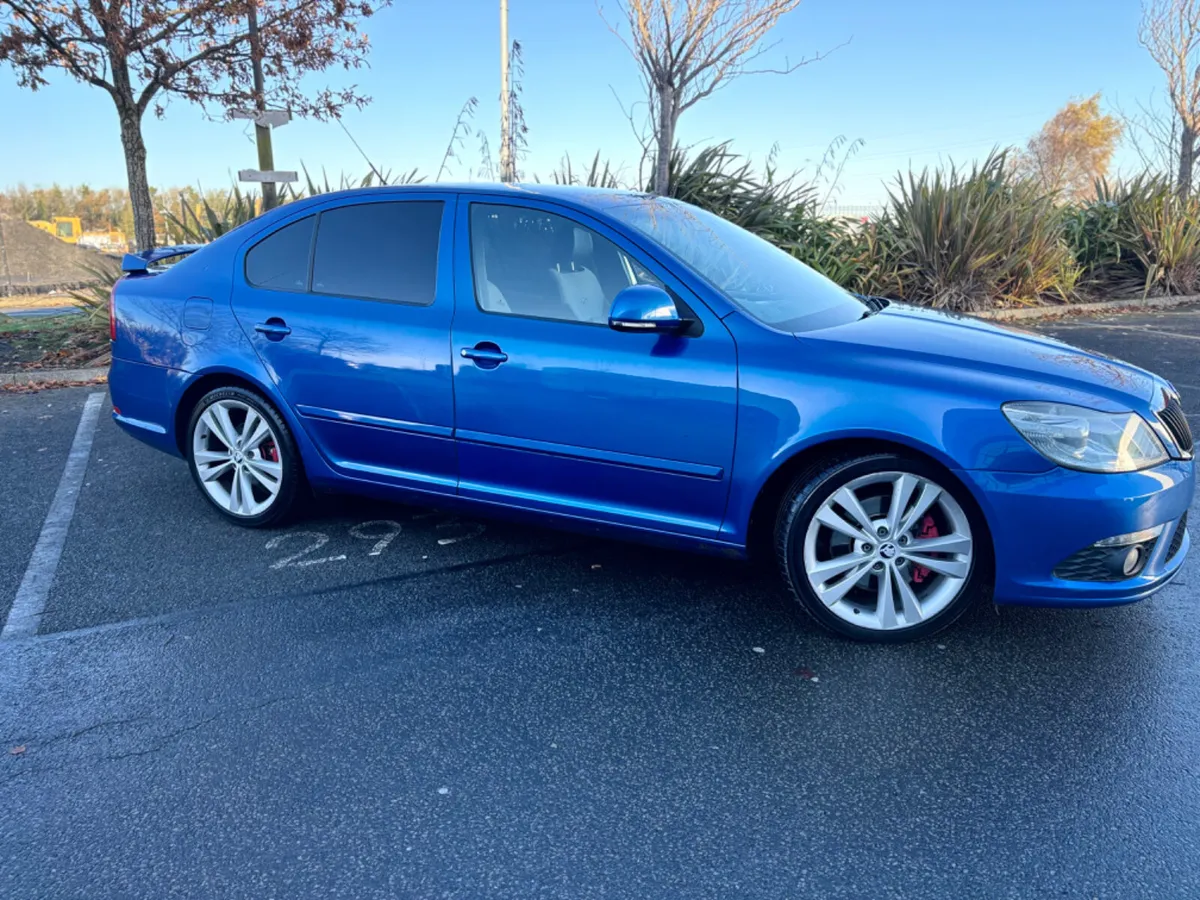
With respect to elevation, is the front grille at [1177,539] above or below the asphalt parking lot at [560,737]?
above

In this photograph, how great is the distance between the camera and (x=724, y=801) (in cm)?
235

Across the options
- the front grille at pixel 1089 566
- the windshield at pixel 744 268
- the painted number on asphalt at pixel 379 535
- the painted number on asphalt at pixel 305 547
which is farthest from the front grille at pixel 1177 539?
the painted number on asphalt at pixel 305 547

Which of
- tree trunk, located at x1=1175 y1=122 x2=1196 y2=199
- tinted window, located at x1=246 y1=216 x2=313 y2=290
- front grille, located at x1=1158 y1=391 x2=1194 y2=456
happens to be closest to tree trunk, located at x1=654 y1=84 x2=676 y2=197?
tinted window, located at x1=246 y1=216 x2=313 y2=290

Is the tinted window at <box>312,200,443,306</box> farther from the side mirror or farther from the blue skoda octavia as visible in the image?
the side mirror

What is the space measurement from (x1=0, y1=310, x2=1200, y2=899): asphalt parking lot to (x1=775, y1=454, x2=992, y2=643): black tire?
0.09 m

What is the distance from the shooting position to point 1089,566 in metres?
2.90

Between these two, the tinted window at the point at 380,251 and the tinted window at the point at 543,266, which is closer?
the tinted window at the point at 543,266

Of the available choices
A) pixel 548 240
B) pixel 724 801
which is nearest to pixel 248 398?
pixel 548 240

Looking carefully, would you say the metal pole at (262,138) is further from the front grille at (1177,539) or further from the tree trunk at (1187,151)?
the tree trunk at (1187,151)

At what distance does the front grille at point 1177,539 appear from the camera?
9.99 ft

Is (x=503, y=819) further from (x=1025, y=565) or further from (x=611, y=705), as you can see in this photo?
(x=1025, y=565)

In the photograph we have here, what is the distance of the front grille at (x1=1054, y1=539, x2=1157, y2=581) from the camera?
9.44 ft

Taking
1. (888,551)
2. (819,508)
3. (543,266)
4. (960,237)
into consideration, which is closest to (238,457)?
(543,266)

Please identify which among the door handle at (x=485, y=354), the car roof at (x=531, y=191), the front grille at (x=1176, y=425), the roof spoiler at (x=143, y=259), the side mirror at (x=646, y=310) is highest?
the car roof at (x=531, y=191)
